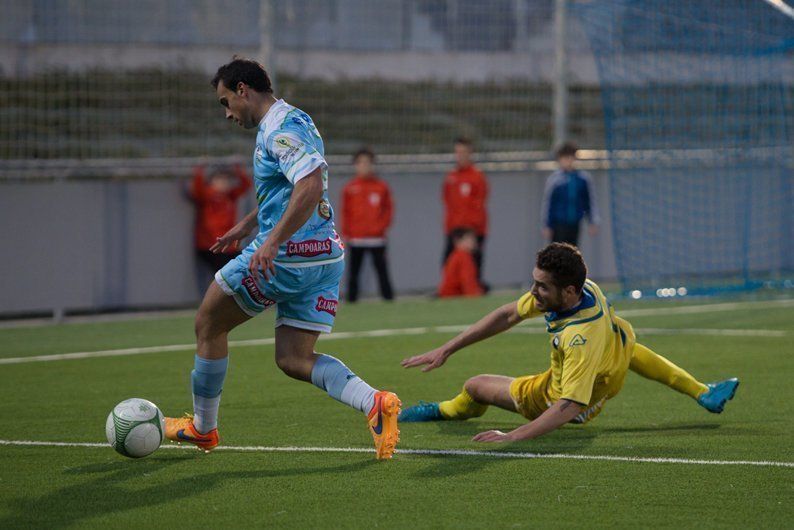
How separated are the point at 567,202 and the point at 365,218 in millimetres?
2677

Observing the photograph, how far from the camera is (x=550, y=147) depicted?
19578 mm

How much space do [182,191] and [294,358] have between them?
376 inches

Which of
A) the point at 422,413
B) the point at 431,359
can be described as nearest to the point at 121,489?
the point at 431,359

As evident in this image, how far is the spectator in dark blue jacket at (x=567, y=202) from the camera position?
17484 millimetres

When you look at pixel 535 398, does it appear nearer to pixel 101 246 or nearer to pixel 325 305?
pixel 325 305

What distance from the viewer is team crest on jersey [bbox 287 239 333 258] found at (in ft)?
22.1

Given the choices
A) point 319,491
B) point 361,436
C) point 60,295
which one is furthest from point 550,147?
point 319,491

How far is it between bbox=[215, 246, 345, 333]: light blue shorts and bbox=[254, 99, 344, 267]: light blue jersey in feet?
0.21

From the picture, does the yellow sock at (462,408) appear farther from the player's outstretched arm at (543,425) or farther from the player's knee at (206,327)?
the player's knee at (206,327)

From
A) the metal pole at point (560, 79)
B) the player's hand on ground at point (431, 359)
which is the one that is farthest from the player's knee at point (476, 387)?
the metal pole at point (560, 79)

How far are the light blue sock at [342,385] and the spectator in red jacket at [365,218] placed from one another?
985cm

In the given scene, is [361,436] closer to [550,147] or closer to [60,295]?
[60,295]

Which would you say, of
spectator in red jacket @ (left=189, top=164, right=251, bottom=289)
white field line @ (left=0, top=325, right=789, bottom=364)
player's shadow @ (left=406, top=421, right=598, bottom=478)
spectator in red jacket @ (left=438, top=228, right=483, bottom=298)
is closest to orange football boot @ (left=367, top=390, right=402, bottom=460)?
player's shadow @ (left=406, top=421, right=598, bottom=478)

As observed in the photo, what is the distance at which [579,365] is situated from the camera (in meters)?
7.09
